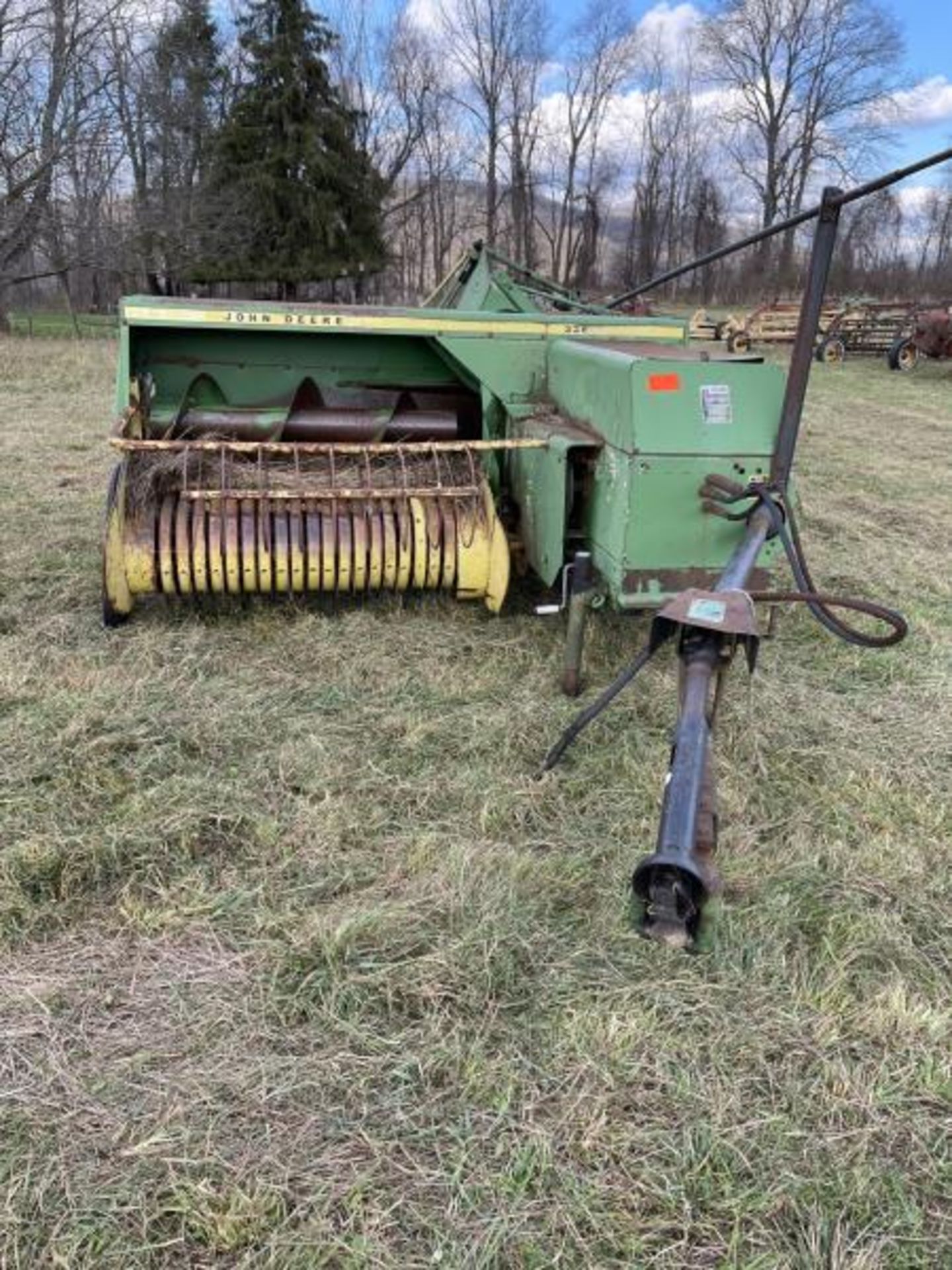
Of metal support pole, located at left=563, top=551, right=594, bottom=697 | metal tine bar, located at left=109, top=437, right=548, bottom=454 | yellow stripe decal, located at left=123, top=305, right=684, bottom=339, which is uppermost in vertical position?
yellow stripe decal, located at left=123, top=305, right=684, bottom=339

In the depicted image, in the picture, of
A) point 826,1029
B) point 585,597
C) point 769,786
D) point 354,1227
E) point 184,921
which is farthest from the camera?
point 585,597

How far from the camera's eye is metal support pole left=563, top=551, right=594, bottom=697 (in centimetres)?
308

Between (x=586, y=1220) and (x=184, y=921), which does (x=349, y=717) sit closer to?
(x=184, y=921)

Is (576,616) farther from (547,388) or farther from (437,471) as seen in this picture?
(547,388)

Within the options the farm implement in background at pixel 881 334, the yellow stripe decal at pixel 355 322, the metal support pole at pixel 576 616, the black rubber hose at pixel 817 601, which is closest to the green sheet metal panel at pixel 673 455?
the metal support pole at pixel 576 616

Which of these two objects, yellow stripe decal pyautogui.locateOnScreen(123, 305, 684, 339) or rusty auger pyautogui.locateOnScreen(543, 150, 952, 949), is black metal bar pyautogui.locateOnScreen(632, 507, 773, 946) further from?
yellow stripe decal pyautogui.locateOnScreen(123, 305, 684, 339)

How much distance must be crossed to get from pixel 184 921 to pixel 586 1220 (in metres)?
1.03

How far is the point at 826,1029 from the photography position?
1.81 meters

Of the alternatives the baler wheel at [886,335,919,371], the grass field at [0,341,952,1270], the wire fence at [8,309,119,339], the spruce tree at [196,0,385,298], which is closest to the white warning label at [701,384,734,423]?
the grass field at [0,341,952,1270]

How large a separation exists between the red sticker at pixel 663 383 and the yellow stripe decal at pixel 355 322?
118 centimetres

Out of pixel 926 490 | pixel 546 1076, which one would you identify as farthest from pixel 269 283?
pixel 546 1076

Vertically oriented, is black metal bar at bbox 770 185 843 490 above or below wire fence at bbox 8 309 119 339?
above

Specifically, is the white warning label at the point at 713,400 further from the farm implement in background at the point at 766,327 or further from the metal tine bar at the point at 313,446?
the farm implement in background at the point at 766,327

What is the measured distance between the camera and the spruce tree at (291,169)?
24.6m
